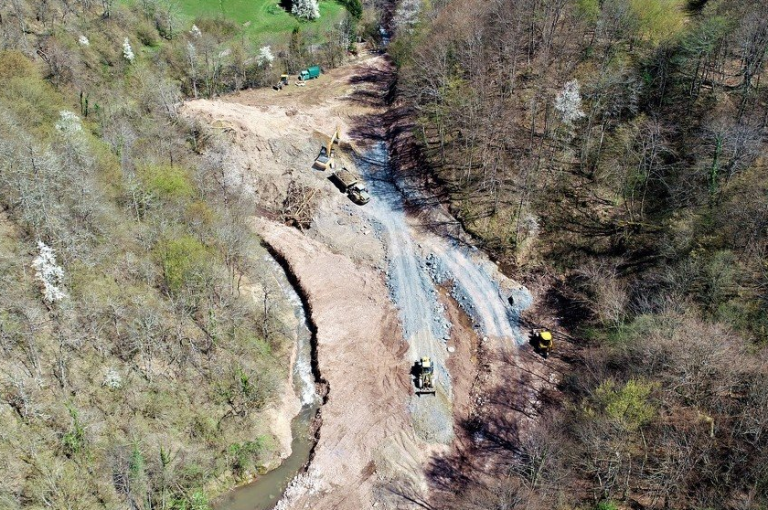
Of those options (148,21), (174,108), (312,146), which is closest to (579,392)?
(312,146)

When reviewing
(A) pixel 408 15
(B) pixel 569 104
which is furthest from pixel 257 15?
(B) pixel 569 104

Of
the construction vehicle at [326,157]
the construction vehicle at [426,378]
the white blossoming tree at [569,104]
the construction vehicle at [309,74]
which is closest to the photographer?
the construction vehicle at [426,378]

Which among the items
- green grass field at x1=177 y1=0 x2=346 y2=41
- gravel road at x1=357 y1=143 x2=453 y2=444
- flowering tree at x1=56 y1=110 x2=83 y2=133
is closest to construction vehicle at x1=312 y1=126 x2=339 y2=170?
gravel road at x1=357 y1=143 x2=453 y2=444

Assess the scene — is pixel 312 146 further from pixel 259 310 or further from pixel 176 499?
pixel 176 499

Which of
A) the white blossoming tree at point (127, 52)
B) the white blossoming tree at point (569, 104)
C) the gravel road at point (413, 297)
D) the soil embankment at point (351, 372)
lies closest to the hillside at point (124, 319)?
the soil embankment at point (351, 372)

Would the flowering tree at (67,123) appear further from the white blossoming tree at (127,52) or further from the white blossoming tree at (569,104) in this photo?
the white blossoming tree at (569,104)

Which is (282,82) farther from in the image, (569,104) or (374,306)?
(374,306)

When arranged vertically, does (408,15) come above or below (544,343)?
above
